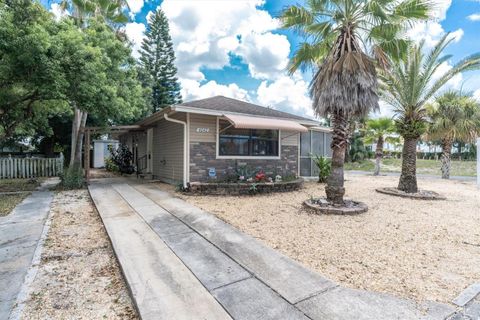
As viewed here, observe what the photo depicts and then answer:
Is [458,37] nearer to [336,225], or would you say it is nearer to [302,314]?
[336,225]

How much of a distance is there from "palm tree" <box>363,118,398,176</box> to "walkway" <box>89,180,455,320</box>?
53.9ft

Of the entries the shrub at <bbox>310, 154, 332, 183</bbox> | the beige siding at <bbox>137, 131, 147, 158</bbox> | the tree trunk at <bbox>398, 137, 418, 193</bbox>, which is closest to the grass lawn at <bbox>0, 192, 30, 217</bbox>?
the beige siding at <bbox>137, 131, 147, 158</bbox>

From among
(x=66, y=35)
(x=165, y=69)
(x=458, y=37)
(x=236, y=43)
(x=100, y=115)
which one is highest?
(x=165, y=69)

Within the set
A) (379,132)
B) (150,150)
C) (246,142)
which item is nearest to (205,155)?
(246,142)

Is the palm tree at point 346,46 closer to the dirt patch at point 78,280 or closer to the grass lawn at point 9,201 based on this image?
the dirt patch at point 78,280

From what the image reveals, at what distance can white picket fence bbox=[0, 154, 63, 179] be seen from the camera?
44.7ft

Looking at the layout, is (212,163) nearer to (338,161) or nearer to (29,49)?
(338,161)

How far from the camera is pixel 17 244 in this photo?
4.65m

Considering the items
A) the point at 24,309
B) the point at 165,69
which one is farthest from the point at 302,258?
the point at 165,69

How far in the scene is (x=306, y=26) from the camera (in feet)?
25.9

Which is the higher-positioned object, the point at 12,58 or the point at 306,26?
the point at 306,26

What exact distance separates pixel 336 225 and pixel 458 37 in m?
9.34

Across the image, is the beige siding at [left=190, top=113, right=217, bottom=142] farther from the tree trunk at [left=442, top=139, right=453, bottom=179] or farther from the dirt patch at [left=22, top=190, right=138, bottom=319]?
the tree trunk at [left=442, top=139, right=453, bottom=179]

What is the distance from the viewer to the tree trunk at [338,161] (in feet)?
24.6
